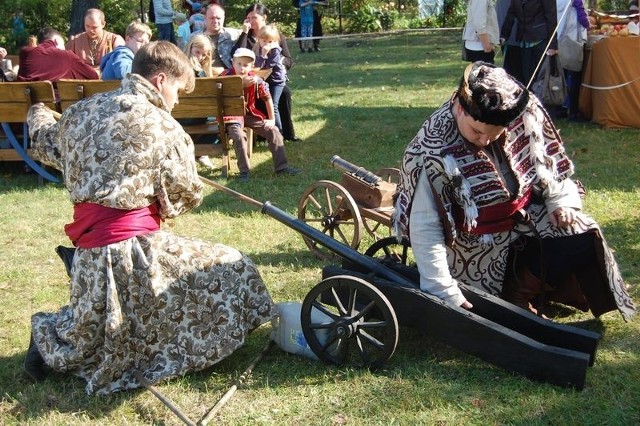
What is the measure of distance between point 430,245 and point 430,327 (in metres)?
0.39

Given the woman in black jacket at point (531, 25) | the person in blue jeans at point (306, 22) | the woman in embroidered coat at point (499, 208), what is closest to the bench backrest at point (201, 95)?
the woman in black jacket at point (531, 25)

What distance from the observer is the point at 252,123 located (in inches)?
301

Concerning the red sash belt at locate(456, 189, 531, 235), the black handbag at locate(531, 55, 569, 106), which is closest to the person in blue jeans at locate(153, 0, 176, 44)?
the black handbag at locate(531, 55, 569, 106)

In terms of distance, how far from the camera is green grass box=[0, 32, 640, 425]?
130 inches

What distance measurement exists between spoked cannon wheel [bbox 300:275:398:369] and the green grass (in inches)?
3.6

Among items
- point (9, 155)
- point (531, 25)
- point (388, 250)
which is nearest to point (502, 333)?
point (388, 250)

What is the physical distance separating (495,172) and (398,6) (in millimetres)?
25174

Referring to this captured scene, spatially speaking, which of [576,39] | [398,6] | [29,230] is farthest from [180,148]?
[398,6]

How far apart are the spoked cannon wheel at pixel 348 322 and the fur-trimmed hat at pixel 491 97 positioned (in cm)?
92

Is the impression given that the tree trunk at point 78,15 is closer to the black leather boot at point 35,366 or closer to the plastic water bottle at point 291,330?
the black leather boot at point 35,366

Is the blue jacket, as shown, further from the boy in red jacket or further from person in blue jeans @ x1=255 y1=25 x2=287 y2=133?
person in blue jeans @ x1=255 y1=25 x2=287 y2=133

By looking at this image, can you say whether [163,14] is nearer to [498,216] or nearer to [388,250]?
[388,250]

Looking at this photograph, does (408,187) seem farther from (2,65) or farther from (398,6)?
(398,6)

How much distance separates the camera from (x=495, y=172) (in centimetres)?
356
